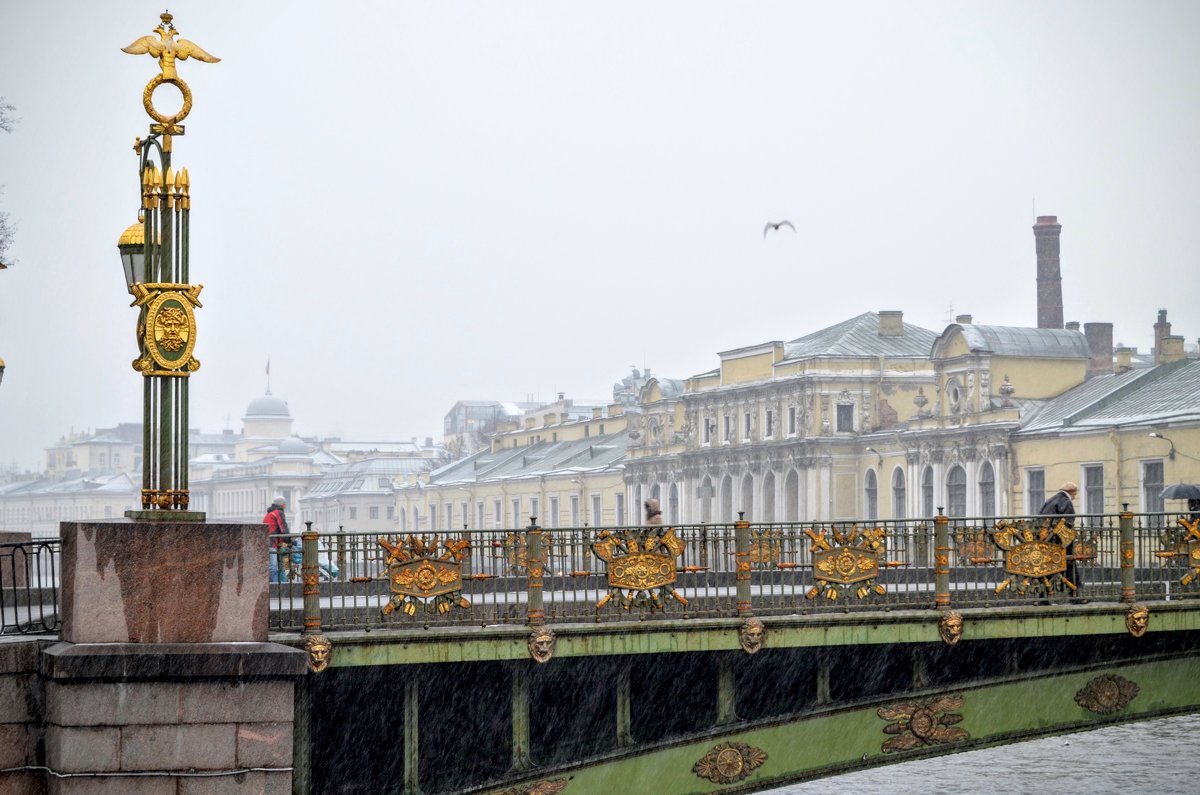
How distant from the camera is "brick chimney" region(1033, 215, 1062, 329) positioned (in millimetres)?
64500

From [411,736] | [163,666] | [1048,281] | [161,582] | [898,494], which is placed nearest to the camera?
[163,666]

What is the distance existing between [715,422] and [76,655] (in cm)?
6518

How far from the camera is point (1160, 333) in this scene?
5922 centimetres

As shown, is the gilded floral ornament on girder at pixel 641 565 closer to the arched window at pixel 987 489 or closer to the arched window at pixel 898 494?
the arched window at pixel 987 489

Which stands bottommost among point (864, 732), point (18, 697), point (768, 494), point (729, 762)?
point (729, 762)

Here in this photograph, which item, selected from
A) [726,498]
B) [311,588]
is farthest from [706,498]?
[311,588]

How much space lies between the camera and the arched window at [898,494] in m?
61.5

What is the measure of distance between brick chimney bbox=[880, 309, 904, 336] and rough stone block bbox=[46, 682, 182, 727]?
195 feet

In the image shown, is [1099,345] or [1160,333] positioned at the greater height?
[1160,333]

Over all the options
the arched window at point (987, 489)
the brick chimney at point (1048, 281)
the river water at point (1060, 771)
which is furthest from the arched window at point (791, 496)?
the river water at point (1060, 771)

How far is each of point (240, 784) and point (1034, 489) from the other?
43.3m

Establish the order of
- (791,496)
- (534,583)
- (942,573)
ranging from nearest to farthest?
1. (534,583)
2. (942,573)
3. (791,496)

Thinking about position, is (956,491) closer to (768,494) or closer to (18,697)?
(768,494)

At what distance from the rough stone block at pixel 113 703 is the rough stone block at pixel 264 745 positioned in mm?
449
